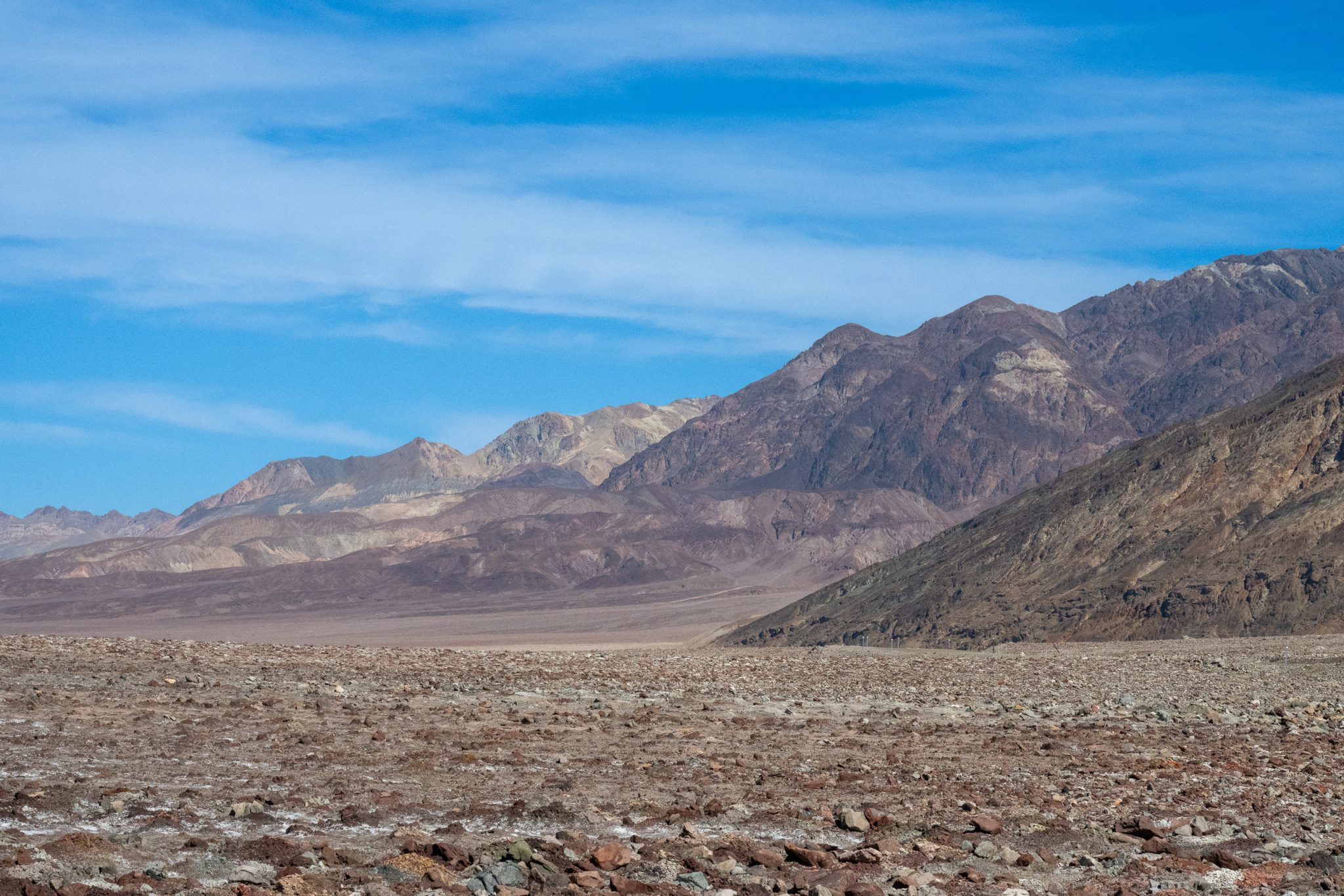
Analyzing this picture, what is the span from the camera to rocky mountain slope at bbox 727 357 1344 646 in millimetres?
71562

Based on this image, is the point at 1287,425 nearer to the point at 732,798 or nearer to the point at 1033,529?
the point at 1033,529

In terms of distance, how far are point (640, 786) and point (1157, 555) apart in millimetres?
73507

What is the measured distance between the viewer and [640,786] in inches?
580

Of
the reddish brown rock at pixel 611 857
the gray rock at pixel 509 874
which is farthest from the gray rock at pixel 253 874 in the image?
the reddish brown rock at pixel 611 857

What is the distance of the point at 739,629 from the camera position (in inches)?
4309

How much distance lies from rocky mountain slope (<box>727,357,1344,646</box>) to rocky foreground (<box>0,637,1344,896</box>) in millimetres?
46823

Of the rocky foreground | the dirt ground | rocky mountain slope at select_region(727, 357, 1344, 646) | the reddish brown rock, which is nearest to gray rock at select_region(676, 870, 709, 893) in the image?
the rocky foreground

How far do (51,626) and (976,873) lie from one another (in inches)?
7707

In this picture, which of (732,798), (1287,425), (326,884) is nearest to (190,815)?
(326,884)

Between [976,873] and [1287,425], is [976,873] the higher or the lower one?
the lower one

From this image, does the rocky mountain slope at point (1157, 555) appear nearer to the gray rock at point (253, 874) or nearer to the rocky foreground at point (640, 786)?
the rocky foreground at point (640, 786)

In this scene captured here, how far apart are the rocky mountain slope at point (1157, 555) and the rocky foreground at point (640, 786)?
154 ft

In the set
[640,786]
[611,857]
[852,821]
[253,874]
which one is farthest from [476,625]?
[253,874]

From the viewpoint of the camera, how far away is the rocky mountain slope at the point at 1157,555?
7156 cm
